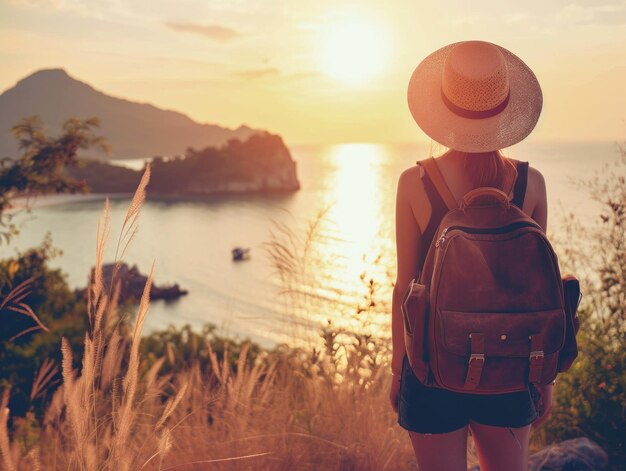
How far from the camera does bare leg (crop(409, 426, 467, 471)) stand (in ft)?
4.91

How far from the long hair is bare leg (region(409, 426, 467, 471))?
2.04 feet

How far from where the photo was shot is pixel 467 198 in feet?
4.62

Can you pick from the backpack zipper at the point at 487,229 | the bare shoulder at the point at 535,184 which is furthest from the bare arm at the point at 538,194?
the backpack zipper at the point at 487,229

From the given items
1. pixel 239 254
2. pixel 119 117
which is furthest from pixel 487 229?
pixel 119 117

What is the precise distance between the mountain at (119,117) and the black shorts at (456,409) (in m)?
171

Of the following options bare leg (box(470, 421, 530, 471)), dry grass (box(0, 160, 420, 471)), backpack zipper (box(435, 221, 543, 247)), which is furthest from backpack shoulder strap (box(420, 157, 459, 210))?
dry grass (box(0, 160, 420, 471))

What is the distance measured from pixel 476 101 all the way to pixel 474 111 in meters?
0.03

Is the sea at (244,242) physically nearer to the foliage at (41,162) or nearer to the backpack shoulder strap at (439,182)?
the foliage at (41,162)

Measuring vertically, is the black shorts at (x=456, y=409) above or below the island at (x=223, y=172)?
below

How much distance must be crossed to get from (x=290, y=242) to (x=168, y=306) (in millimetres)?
42373

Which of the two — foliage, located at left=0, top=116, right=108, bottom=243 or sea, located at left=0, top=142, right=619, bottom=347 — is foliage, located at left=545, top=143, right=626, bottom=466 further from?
foliage, located at left=0, top=116, right=108, bottom=243

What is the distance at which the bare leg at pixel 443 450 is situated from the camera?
1.50 meters

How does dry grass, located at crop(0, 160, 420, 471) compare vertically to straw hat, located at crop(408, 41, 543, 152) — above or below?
below

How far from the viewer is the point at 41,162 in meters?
8.00
